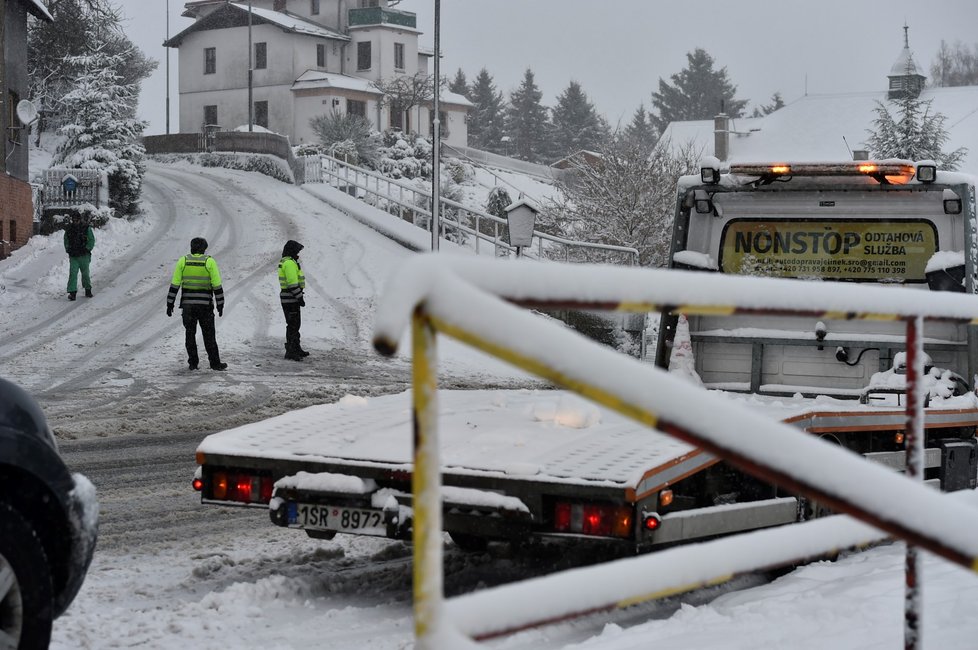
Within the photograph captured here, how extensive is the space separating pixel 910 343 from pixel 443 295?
169cm

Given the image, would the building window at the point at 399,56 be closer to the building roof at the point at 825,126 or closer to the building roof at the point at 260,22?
the building roof at the point at 260,22

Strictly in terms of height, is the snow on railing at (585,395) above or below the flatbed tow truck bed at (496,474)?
above

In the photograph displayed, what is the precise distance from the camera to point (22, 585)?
410 cm

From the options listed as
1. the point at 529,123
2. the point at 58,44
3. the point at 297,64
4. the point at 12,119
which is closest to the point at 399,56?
the point at 297,64

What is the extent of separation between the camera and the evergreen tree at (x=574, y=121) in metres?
98.2

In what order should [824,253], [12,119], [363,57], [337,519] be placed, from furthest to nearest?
[363,57]
[12,119]
[824,253]
[337,519]

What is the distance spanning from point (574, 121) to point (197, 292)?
84780mm

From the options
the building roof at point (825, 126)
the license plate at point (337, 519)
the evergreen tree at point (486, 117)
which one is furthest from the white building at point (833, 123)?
the license plate at point (337, 519)

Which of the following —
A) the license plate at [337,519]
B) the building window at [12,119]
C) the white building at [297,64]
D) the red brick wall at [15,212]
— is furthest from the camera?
the white building at [297,64]

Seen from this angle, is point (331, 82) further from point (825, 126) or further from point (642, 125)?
point (642, 125)

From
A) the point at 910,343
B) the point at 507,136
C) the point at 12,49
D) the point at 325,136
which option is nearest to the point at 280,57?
the point at 325,136

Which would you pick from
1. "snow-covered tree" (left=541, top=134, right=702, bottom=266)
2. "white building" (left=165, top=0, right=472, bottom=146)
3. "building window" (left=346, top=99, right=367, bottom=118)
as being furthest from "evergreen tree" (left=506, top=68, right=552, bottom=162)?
"snow-covered tree" (left=541, top=134, right=702, bottom=266)

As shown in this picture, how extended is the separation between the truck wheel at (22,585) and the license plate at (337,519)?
172 centimetres

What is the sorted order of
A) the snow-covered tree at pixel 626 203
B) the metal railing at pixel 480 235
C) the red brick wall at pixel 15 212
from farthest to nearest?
the snow-covered tree at pixel 626 203 → the red brick wall at pixel 15 212 → the metal railing at pixel 480 235
